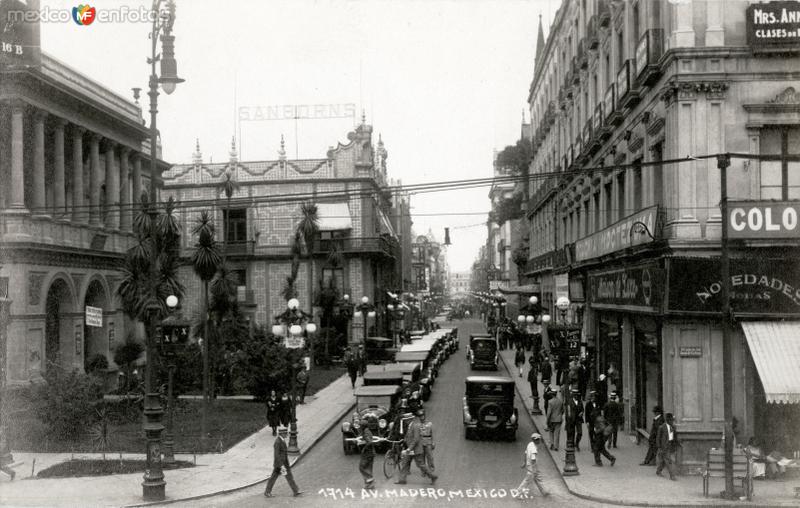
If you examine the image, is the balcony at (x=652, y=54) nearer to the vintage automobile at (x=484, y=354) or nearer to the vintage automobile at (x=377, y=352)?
the vintage automobile at (x=484, y=354)

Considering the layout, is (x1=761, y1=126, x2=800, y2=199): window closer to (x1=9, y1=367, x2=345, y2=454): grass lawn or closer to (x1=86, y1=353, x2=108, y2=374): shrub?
(x1=9, y1=367, x2=345, y2=454): grass lawn

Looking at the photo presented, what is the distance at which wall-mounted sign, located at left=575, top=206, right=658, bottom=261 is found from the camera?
20.1 m

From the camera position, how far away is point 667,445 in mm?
18156

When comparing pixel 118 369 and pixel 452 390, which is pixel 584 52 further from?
pixel 118 369

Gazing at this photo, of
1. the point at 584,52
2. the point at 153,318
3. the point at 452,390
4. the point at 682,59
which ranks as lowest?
the point at 452,390

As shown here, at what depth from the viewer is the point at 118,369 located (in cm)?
3878

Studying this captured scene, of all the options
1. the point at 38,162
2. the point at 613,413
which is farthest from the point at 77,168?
the point at 613,413

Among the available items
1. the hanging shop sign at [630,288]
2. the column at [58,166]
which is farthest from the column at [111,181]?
the hanging shop sign at [630,288]

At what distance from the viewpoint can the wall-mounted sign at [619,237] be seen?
20.1 m

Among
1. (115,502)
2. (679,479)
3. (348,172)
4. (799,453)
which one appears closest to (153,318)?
(115,502)

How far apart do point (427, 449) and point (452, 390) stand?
18506 mm

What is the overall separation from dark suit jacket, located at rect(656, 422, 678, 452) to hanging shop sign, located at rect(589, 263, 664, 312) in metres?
2.83

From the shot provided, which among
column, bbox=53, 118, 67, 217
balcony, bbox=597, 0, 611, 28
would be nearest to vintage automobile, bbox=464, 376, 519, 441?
balcony, bbox=597, 0, 611, 28

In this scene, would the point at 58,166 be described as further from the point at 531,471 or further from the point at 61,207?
the point at 531,471
